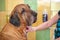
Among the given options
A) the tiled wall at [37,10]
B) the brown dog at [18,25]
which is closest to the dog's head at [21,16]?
the brown dog at [18,25]

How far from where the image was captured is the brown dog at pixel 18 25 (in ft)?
5.98

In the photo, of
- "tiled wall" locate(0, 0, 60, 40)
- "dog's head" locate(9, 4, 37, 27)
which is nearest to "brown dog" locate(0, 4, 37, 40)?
"dog's head" locate(9, 4, 37, 27)

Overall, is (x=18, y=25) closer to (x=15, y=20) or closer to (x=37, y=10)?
(x=15, y=20)

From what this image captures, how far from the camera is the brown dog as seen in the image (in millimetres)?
1821

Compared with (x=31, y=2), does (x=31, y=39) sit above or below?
below

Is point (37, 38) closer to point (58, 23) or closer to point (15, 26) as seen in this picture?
point (58, 23)

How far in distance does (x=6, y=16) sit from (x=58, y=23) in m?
1.01

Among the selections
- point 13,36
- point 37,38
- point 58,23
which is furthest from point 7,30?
point 37,38

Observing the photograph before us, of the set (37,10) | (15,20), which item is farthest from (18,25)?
(37,10)

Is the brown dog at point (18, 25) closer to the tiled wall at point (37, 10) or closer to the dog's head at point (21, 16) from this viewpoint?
the dog's head at point (21, 16)

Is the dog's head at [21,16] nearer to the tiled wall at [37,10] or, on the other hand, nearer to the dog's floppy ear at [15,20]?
the dog's floppy ear at [15,20]

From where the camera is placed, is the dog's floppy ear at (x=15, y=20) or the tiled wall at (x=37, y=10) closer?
the dog's floppy ear at (x=15, y=20)

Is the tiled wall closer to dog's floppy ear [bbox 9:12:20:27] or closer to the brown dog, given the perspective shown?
the brown dog

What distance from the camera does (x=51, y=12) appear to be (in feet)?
8.73
